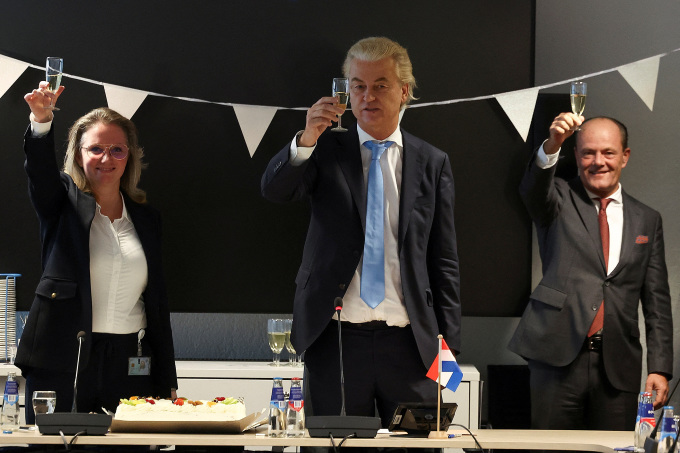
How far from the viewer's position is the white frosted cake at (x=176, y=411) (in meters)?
2.64

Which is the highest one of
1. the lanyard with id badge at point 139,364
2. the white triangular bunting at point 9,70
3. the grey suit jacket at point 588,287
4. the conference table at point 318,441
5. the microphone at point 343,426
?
the white triangular bunting at point 9,70

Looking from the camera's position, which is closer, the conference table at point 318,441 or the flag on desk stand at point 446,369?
the conference table at point 318,441

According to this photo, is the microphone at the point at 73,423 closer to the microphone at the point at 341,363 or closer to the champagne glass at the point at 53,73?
the microphone at the point at 341,363

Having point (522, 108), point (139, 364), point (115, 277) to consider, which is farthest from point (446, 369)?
point (522, 108)

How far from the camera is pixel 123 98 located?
4.32 metres

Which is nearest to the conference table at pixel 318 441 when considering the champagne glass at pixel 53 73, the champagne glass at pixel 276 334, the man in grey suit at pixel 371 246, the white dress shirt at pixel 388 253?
the man in grey suit at pixel 371 246

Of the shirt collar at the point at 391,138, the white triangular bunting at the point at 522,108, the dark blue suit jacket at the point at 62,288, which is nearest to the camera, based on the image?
the dark blue suit jacket at the point at 62,288

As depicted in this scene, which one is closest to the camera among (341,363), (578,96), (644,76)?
(341,363)

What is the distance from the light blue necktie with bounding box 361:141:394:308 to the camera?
3.00m

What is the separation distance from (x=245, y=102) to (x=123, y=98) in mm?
568

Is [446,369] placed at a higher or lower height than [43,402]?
higher

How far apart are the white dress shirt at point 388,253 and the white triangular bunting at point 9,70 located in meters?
1.90

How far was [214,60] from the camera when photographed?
4395mm

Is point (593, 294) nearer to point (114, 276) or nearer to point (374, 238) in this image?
point (374, 238)
